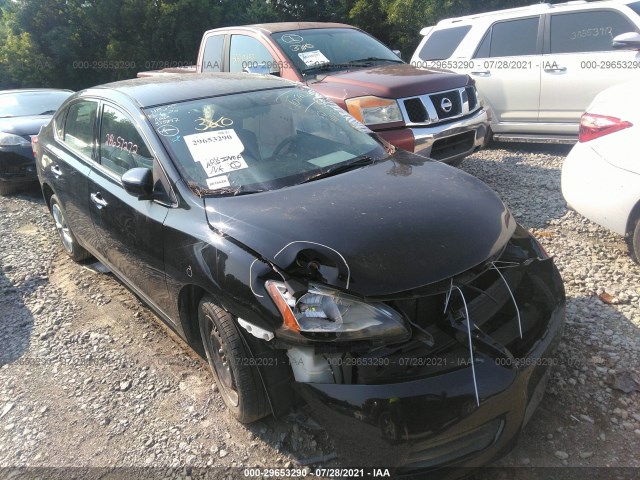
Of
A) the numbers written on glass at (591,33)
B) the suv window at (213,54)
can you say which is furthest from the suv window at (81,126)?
the numbers written on glass at (591,33)

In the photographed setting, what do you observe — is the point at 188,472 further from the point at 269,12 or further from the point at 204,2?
the point at 204,2

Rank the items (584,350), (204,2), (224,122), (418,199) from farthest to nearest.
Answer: (204,2) < (224,122) < (584,350) < (418,199)

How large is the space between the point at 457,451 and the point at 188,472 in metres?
1.28

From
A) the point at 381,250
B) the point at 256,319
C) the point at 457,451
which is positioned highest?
the point at 381,250

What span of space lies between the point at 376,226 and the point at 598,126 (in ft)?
7.84

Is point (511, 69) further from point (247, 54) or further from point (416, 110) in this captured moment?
point (247, 54)

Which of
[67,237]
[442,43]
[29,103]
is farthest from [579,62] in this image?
[29,103]

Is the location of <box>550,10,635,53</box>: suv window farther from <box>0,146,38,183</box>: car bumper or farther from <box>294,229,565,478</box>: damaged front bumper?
<box>0,146,38,183</box>: car bumper

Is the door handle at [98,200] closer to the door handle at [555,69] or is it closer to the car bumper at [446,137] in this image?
the car bumper at [446,137]

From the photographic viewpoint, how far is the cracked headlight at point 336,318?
202 cm

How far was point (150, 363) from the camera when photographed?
3.19 m

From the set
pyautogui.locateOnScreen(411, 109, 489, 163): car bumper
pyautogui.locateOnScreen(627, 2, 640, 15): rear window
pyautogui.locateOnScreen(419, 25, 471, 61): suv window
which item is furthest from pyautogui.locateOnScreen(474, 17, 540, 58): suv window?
pyautogui.locateOnScreen(411, 109, 489, 163): car bumper

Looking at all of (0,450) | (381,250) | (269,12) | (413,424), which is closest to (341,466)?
(413,424)

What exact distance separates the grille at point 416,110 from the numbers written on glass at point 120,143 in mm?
2694
